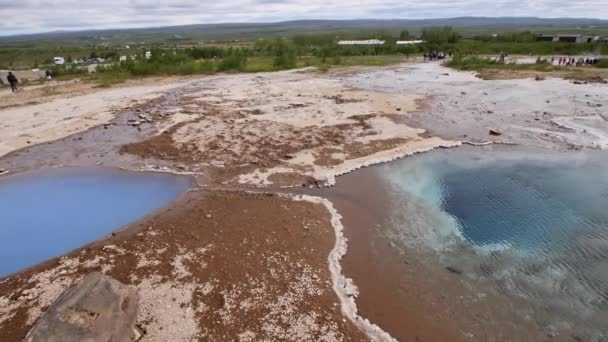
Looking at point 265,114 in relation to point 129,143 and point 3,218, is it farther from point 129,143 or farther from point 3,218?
point 3,218

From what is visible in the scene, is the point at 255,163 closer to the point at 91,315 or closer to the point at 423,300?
the point at 423,300

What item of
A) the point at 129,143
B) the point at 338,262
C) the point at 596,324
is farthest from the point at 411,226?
the point at 129,143

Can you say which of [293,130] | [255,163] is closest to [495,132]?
[293,130]

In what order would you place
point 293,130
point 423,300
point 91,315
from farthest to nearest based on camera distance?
point 293,130, point 423,300, point 91,315

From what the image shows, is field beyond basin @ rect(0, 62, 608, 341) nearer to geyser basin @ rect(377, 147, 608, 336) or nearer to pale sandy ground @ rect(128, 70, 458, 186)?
pale sandy ground @ rect(128, 70, 458, 186)

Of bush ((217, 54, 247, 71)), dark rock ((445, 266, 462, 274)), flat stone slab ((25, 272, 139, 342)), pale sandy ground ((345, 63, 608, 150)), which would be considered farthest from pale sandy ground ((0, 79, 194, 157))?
dark rock ((445, 266, 462, 274))

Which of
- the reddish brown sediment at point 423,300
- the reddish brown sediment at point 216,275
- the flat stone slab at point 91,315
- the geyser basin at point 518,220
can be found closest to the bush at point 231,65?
the geyser basin at point 518,220
